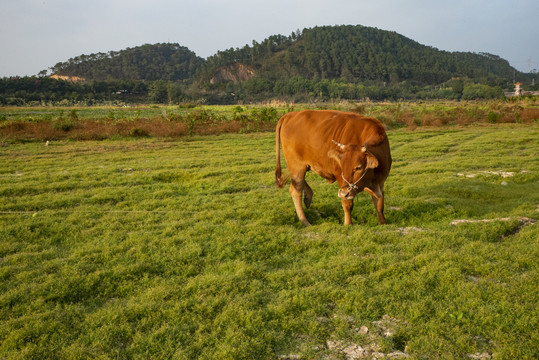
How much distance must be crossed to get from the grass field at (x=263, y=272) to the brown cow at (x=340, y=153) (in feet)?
2.26

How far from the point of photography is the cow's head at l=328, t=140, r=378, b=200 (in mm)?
6801

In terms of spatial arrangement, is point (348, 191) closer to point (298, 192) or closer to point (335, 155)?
point (335, 155)

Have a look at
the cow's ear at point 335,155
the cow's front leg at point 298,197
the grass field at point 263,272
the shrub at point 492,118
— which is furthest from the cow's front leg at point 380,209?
the shrub at point 492,118

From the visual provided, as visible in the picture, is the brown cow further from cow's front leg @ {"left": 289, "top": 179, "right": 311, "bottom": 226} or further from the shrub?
the shrub

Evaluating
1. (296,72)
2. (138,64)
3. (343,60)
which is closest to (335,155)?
(296,72)

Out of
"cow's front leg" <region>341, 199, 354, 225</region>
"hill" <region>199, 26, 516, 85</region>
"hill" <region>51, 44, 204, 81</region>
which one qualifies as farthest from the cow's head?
"hill" <region>51, 44, 204, 81</region>

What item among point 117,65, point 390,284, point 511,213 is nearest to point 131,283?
point 390,284

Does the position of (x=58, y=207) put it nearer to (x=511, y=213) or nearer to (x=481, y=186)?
(x=511, y=213)

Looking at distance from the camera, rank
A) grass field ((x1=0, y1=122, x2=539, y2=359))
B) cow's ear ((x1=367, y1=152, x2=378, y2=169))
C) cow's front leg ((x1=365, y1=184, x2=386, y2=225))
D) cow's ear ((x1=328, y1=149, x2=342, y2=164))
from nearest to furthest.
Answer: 1. grass field ((x1=0, y1=122, x2=539, y2=359))
2. cow's ear ((x1=367, y1=152, x2=378, y2=169))
3. cow's ear ((x1=328, y1=149, x2=342, y2=164))
4. cow's front leg ((x1=365, y1=184, x2=386, y2=225))

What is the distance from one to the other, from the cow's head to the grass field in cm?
74

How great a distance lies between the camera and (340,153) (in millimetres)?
7062

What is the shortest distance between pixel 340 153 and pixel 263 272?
2845 mm

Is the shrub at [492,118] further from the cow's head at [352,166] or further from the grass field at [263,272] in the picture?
the cow's head at [352,166]

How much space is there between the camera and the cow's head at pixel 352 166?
6801 millimetres
